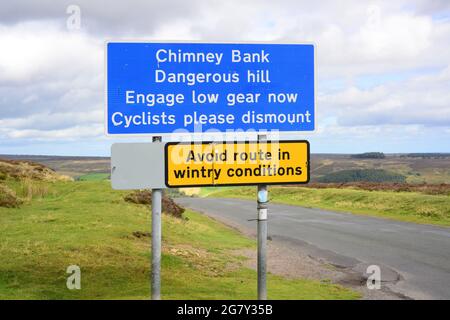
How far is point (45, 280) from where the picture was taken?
10.3m

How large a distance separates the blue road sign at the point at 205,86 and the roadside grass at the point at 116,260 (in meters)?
3.12

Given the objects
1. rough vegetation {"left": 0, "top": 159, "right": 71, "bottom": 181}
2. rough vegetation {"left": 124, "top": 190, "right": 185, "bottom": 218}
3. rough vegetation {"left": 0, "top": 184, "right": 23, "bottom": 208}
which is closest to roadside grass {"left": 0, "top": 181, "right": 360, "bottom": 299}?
rough vegetation {"left": 0, "top": 184, "right": 23, "bottom": 208}

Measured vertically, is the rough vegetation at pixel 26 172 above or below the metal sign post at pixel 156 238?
above

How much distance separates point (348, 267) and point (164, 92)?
890 cm

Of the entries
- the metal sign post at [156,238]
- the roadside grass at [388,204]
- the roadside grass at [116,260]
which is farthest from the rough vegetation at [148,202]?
the metal sign post at [156,238]

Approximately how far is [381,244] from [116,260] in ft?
31.2

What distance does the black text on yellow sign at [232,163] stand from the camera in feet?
23.3

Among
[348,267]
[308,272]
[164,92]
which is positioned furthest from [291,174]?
[348,267]

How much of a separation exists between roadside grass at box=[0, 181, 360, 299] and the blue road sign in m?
3.12

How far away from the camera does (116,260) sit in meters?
12.3

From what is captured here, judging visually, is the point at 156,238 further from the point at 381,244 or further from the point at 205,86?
the point at 381,244

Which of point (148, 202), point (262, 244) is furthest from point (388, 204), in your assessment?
point (262, 244)

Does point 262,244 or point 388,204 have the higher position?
point 262,244

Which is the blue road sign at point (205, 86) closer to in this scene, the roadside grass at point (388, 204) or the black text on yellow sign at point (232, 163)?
the black text on yellow sign at point (232, 163)
